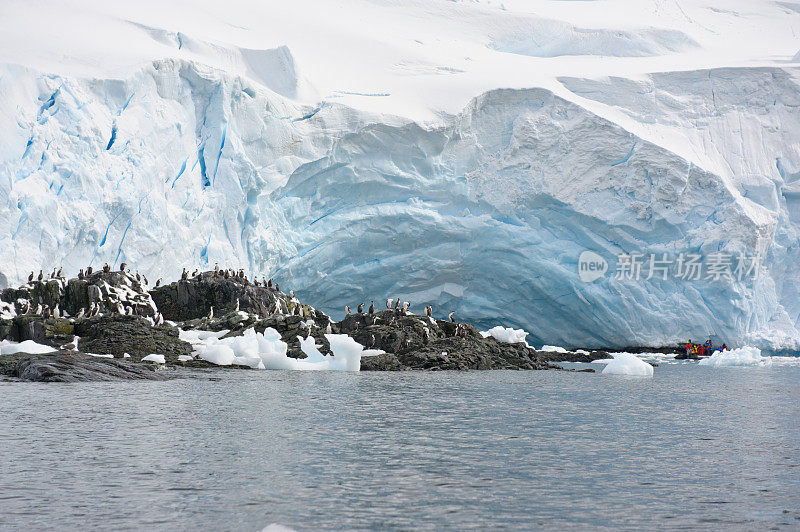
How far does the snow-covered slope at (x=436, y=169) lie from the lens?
2691 cm

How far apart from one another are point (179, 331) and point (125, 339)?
2442mm

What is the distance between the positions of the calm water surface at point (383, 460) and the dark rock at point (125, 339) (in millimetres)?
5639

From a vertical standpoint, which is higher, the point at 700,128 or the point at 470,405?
the point at 700,128

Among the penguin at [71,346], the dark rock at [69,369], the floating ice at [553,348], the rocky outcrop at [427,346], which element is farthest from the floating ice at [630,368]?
the penguin at [71,346]

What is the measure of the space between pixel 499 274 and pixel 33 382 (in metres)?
20.8

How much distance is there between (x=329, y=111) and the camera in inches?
1206

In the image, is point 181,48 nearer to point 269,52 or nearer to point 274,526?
point 269,52

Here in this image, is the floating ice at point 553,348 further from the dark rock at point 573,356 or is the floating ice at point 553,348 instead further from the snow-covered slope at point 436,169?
the dark rock at point 573,356

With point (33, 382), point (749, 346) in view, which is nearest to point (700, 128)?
point (749, 346)

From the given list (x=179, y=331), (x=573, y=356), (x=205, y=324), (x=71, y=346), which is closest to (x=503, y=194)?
(x=573, y=356)

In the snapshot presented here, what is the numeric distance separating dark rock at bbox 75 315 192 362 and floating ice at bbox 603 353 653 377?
39.4 feet

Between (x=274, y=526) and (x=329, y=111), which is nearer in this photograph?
(x=274, y=526)

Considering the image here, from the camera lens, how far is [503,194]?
31.0 m

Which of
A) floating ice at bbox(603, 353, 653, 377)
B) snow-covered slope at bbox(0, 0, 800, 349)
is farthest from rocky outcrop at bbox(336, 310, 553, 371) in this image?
snow-covered slope at bbox(0, 0, 800, 349)
